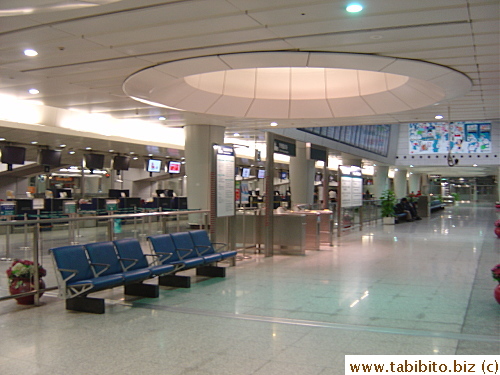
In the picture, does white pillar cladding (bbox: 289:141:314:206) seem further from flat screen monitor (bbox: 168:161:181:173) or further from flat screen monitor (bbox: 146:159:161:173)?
flat screen monitor (bbox: 146:159:161:173)

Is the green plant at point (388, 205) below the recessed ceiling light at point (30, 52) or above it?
below

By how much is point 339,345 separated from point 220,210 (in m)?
5.84

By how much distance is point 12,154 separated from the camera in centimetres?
1692

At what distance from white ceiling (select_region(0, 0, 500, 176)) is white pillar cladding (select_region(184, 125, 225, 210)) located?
231 inches

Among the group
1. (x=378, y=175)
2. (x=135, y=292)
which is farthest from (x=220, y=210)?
(x=378, y=175)

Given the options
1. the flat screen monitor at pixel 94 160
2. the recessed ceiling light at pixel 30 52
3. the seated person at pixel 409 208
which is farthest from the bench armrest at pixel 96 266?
the seated person at pixel 409 208

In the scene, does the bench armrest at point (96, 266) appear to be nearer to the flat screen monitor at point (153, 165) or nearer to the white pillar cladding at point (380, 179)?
the flat screen monitor at point (153, 165)

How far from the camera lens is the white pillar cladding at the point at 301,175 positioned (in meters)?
22.7

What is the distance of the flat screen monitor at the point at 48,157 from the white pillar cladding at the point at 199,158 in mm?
5977

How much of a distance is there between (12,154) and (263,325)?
14136 mm

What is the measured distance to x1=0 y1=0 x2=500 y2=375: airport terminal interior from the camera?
5.30 meters

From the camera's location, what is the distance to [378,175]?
42.2 metres

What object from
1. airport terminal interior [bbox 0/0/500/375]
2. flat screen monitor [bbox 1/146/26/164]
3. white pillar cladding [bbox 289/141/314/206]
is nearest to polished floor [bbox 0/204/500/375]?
airport terminal interior [bbox 0/0/500/375]

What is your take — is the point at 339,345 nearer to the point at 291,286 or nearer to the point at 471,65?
the point at 291,286
